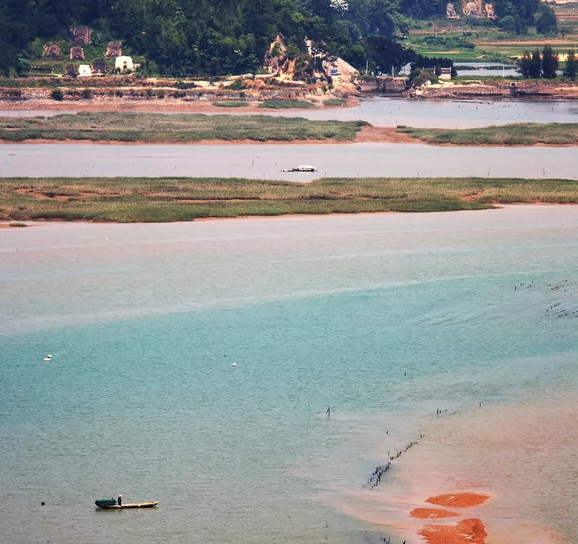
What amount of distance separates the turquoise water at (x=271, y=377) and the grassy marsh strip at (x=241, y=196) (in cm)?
478

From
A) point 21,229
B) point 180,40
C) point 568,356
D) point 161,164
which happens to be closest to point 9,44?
point 180,40

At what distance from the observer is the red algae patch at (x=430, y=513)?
25.7m

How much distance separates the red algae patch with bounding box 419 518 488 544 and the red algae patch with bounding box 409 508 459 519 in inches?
17.6

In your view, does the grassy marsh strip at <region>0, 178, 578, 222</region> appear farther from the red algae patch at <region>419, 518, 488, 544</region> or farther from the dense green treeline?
the dense green treeline

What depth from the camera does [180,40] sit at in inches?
6634

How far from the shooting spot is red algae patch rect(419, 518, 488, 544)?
80.3 ft

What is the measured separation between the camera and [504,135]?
373 ft

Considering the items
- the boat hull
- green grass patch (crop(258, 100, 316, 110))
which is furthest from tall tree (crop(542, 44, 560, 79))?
the boat hull

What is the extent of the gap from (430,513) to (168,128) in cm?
9918

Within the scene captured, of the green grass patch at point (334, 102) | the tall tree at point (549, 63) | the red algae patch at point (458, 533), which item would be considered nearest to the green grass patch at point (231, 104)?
the green grass patch at point (334, 102)

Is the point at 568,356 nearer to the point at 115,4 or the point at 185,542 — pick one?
the point at 185,542

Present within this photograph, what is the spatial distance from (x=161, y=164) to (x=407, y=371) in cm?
5720

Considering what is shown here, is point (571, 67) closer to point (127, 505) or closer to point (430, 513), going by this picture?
point (430, 513)

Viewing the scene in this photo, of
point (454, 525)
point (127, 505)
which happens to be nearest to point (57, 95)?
point (127, 505)
